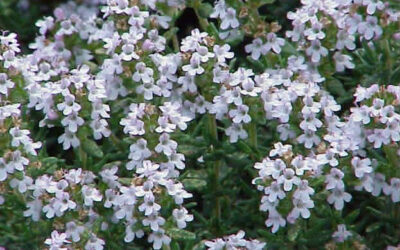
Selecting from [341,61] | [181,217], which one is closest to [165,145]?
Result: [181,217]

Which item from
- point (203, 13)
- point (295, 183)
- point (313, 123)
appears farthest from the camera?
point (203, 13)

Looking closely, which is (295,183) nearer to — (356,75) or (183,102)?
(183,102)

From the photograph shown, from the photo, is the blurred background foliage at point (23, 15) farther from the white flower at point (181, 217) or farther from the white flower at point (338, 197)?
the white flower at point (338, 197)

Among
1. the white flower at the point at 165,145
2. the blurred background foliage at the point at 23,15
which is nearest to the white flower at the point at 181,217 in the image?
the white flower at the point at 165,145

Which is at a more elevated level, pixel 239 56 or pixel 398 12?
pixel 239 56

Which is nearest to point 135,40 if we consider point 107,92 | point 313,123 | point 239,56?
point 107,92

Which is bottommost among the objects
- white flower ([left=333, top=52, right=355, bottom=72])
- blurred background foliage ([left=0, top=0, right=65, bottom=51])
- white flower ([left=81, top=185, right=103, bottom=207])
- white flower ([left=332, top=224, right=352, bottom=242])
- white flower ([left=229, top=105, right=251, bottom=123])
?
white flower ([left=332, top=224, right=352, bottom=242])

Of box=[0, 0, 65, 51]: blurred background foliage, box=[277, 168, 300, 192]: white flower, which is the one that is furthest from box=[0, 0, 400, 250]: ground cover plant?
box=[0, 0, 65, 51]: blurred background foliage

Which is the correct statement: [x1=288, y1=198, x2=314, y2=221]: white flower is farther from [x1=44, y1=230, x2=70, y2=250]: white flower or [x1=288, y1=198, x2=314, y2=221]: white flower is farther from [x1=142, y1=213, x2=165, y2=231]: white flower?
[x1=44, y1=230, x2=70, y2=250]: white flower
